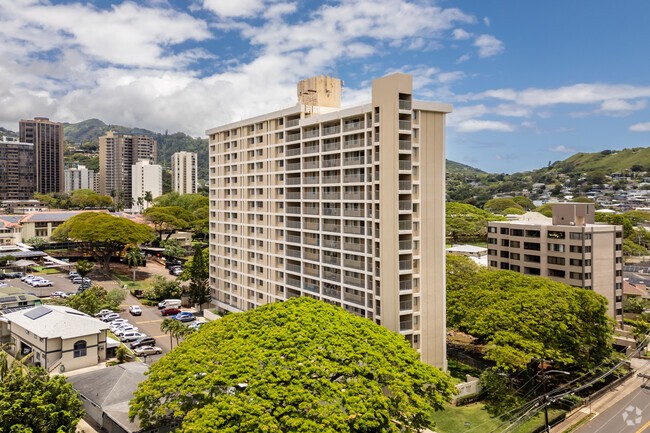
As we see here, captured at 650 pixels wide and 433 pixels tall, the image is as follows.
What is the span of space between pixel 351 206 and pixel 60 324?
3197 centimetres

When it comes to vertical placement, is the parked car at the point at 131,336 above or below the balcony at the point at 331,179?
below

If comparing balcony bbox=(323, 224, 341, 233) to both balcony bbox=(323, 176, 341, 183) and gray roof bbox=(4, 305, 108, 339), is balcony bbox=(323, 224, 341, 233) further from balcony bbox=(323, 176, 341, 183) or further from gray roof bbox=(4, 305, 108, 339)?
gray roof bbox=(4, 305, 108, 339)

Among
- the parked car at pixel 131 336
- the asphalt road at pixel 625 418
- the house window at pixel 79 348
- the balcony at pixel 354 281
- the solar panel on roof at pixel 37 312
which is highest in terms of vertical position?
the balcony at pixel 354 281

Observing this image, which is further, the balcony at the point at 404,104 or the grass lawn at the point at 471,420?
the balcony at the point at 404,104

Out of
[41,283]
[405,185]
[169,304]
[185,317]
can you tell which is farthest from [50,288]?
[405,185]

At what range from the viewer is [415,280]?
1641 inches

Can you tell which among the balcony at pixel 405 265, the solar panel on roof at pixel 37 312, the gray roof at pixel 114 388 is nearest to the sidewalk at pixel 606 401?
the balcony at pixel 405 265

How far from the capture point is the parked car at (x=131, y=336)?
54.3 m

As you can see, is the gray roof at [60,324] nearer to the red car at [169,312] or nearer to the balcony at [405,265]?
→ the red car at [169,312]

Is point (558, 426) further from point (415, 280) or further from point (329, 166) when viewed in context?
point (329, 166)

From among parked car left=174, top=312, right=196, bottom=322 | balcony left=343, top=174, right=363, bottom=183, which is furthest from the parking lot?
balcony left=343, top=174, right=363, bottom=183

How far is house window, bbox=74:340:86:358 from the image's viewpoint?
44.4 meters

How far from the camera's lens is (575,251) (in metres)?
63.1

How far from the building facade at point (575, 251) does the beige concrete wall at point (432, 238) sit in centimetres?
3138
